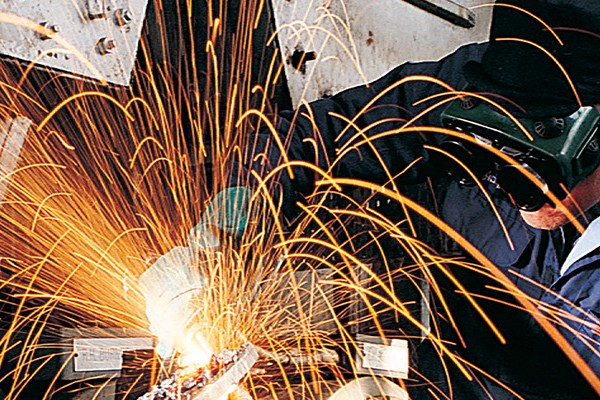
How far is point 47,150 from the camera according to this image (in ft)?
5.35

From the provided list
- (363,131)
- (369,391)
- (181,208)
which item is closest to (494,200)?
(363,131)

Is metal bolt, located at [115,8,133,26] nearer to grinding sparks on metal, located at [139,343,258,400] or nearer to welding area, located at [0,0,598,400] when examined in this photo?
welding area, located at [0,0,598,400]

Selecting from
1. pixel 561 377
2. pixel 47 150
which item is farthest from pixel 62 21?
pixel 561 377

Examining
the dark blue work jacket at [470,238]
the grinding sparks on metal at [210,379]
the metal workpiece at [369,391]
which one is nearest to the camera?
the grinding sparks on metal at [210,379]

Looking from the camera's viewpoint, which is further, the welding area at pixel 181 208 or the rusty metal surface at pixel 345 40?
the rusty metal surface at pixel 345 40

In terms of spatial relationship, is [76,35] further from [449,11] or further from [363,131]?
[449,11]

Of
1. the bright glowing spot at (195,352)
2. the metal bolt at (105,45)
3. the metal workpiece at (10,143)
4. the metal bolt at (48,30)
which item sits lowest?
the bright glowing spot at (195,352)

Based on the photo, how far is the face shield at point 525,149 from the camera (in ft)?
4.75

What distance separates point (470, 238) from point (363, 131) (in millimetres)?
554

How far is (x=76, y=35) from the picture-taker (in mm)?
1382

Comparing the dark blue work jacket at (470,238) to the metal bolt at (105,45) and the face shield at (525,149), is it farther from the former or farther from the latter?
the metal bolt at (105,45)

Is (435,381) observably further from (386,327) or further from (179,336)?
(179,336)

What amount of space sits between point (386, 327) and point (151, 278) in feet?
2.83

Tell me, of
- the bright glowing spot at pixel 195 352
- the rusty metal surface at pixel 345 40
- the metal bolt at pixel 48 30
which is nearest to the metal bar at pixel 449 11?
the rusty metal surface at pixel 345 40
